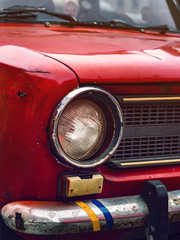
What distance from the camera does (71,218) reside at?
6.87 ft

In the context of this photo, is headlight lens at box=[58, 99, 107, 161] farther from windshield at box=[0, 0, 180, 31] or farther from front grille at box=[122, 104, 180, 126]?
windshield at box=[0, 0, 180, 31]

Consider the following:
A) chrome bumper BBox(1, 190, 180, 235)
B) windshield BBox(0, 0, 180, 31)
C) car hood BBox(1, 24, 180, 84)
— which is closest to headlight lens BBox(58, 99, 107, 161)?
car hood BBox(1, 24, 180, 84)

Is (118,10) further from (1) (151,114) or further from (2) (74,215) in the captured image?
(2) (74,215)

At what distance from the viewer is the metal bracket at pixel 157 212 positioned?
2.21 m

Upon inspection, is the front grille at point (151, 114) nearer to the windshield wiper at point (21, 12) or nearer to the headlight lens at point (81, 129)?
the headlight lens at point (81, 129)

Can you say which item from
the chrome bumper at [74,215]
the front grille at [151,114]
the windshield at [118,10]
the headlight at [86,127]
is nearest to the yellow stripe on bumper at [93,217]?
the chrome bumper at [74,215]

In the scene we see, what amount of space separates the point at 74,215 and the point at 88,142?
1.15 feet

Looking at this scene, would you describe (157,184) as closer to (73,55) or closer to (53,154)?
(53,154)

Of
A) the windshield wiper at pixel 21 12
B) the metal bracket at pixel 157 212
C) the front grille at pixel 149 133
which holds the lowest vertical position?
the metal bracket at pixel 157 212

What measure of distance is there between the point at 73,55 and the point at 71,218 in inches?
31.6

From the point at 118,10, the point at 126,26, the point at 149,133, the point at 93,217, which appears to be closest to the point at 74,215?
the point at 93,217

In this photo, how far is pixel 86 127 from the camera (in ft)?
7.22

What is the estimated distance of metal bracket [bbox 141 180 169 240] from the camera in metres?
2.21

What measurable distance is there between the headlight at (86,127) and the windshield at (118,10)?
1307 millimetres
